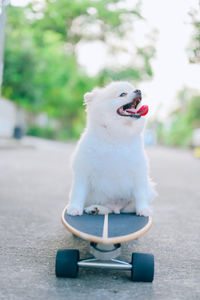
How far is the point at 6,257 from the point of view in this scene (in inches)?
116

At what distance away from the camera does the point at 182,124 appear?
128 feet

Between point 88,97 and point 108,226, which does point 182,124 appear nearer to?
point 88,97

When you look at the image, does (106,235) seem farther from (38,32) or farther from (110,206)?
(38,32)

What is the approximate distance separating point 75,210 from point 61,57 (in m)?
26.0

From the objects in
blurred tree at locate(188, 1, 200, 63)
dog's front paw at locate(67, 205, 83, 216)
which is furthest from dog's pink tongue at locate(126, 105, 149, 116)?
blurred tree at locate(188, 1, 200, 63)

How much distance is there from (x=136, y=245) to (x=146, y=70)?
23930 millimetres

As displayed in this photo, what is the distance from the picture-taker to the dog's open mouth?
2.80 m

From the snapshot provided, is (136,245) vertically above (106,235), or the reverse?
(106,235)

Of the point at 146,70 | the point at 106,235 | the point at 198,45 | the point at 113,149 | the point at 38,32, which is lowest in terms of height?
the point at 106,235

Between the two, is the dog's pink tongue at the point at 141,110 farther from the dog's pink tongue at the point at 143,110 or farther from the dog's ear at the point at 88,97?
the dog's ear at the point at 88,97

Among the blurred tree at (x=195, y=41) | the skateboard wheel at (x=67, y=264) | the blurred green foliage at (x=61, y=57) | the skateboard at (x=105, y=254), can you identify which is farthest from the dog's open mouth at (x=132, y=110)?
the blurred green foliage at (x=61, y=57)

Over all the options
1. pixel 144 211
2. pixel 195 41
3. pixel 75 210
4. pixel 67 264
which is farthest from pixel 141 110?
pixel 195 41

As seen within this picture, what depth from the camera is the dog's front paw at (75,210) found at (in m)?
2.80

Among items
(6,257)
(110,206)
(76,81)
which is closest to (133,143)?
(110,206)
